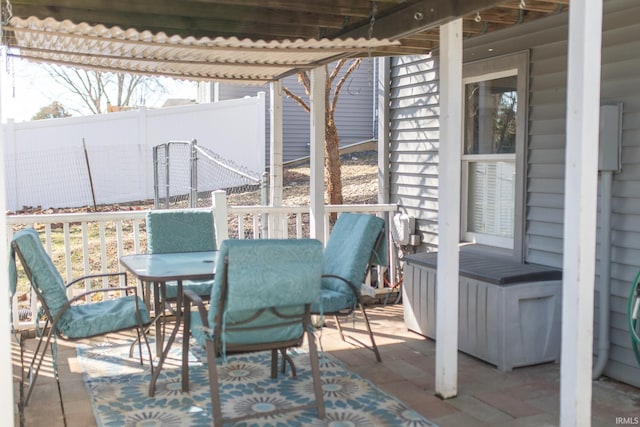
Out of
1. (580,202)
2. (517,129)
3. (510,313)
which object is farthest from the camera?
(517,129)

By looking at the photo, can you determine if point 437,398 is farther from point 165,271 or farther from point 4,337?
point 4,337

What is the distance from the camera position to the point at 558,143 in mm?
4242

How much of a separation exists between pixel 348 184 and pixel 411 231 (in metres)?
6.16

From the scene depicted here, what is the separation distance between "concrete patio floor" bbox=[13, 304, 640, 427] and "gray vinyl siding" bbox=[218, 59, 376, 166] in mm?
9382

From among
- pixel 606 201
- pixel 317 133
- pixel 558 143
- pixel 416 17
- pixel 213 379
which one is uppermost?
pixel 416 17

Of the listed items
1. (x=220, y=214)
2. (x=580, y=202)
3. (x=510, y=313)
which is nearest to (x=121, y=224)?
(x=220, y=214)

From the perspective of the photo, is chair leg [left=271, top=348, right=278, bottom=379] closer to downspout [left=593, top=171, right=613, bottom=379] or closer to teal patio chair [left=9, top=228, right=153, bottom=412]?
teal patio chair [left=9, top=228, right=153, bottom=412]

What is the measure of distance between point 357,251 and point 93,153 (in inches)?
338

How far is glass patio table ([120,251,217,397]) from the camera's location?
3.47 metres

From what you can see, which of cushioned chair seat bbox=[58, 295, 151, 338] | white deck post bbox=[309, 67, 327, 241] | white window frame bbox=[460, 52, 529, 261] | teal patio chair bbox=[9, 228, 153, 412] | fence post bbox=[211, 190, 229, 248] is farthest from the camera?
fence post bbox=[211, 190, 229, 248]

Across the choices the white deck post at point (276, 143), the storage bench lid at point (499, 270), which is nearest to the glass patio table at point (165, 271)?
the white deck post at point (276, 143)

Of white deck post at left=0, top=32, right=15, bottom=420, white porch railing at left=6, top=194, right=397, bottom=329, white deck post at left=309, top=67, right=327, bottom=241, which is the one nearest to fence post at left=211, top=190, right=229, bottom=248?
white porch railing at left=6, top=194, right=397, bottom=329
